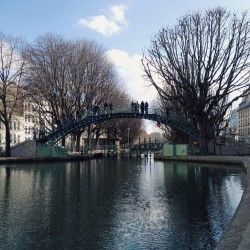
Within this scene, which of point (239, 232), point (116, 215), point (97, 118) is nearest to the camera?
point (239, 232)

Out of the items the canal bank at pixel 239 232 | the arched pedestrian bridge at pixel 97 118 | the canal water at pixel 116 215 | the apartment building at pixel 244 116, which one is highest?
the apartment building at pixel 244 116

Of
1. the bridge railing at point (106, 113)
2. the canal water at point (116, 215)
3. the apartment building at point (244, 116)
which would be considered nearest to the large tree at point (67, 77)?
the bridge railing at point (106, 113)

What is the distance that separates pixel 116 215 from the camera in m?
12.4

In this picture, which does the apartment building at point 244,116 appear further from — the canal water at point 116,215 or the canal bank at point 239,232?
the canal bank at point 239,232

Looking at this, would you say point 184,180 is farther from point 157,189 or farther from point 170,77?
point 170,77

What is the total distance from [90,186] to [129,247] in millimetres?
11139

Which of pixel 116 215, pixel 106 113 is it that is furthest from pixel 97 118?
pixel 116 215

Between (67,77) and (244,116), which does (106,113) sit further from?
(244,116)

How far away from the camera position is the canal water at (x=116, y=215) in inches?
375

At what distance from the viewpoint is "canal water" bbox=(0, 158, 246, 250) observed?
31.2 feet

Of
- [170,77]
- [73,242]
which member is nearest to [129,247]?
[73,242]

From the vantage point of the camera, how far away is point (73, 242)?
31.0 ft

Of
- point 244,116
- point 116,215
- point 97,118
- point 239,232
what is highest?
point 244,116

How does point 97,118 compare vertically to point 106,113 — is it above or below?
below
